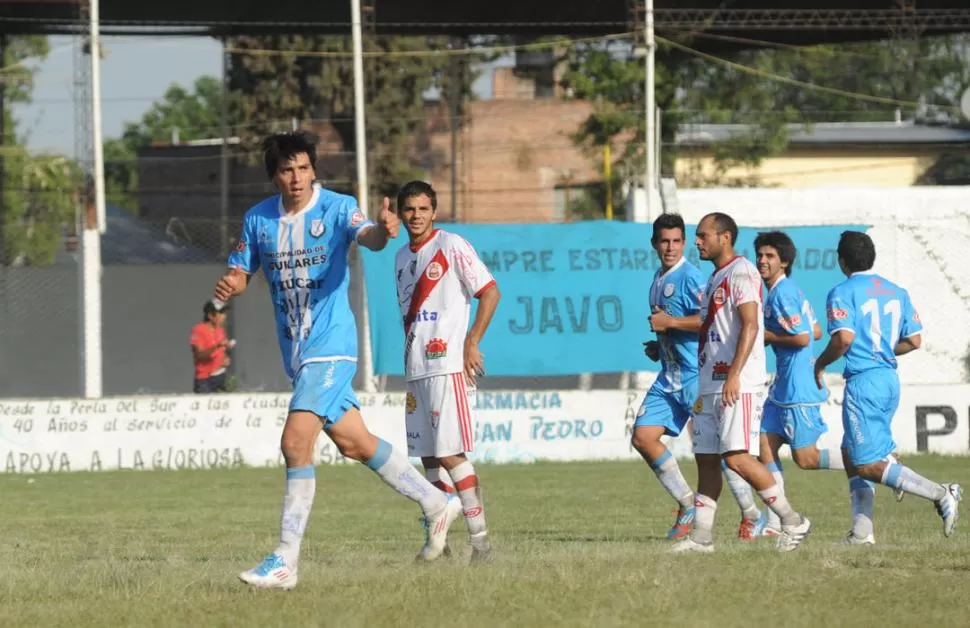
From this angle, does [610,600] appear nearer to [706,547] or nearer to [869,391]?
[706,547]

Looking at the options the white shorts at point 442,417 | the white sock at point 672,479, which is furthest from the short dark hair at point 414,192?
the white sock at point 672,479

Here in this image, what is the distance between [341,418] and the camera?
8.06 metres

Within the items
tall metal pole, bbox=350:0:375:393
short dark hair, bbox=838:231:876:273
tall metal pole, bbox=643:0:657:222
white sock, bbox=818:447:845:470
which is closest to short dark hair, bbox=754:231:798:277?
short dark hair, bbox=838:231:876:273

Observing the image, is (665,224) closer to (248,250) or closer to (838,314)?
(838,314)

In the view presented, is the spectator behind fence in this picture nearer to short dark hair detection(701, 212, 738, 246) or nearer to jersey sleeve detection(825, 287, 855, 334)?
jersey sleeve detection(825, 287, 855, 334)

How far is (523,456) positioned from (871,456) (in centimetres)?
916

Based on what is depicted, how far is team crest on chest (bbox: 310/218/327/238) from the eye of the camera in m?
7.99

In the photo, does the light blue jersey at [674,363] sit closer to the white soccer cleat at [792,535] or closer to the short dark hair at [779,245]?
the short dark hair at [779,245]

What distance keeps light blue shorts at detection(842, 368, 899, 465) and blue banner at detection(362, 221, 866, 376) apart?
8.62 m

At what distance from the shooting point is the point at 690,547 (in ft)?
30.8

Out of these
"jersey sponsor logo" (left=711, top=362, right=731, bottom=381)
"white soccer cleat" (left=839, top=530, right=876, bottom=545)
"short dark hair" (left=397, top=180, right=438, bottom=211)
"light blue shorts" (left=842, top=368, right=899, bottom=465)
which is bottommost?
"white soccer cleat" (left=839, top=530, right=876, bottom=545)

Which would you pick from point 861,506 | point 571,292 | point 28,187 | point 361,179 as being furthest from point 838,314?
point 28,187

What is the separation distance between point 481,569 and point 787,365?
179 inches

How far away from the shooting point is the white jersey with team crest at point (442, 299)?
914 centimetres
